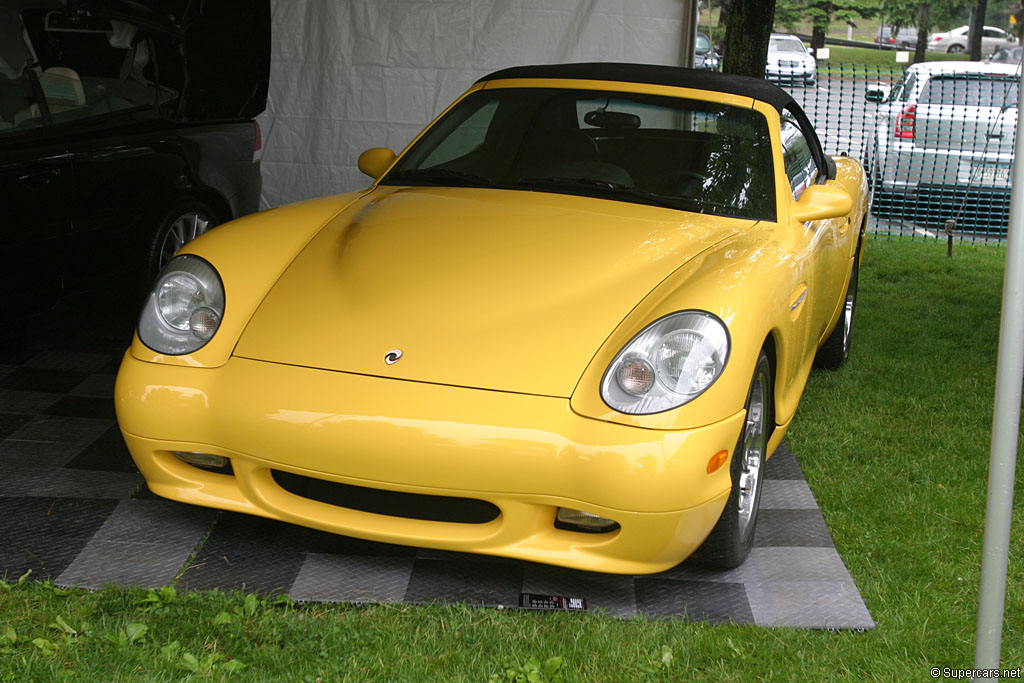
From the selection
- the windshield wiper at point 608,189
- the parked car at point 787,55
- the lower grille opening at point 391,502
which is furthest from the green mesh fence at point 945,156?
the parked car at point 787,55

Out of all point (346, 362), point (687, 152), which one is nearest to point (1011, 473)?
point (346, 362)

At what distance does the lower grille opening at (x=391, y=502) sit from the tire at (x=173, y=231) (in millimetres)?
2285

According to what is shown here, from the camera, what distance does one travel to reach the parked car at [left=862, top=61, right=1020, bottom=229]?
29.3 feet

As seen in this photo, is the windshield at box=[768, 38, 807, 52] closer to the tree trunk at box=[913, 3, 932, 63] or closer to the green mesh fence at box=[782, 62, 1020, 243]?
the tree trunk at box=[913, 3, 932, 63]

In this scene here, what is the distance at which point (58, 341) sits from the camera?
482 cm

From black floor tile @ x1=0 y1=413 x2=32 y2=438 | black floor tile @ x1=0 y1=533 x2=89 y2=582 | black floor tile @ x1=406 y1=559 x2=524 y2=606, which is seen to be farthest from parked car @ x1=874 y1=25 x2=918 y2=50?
black floor tile @ x1=0 y1=533 x2=89 y2=582

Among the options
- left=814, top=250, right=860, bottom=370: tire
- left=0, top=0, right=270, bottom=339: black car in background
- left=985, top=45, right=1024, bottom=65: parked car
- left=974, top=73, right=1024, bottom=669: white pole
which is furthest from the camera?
left=985, top=45, right=1024, bottom=65: parked car

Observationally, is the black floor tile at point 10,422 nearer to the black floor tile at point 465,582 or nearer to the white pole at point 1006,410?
the black floor tile at point 465,582

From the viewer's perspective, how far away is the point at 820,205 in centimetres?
345

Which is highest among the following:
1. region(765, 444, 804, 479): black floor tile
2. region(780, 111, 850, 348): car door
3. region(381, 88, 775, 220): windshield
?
region(381, 88, 775, 220): windshield

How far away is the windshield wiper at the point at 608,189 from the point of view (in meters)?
3.41

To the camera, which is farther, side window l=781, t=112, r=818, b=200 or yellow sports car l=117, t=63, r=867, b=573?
side window l=781, t=112, r=818, b=200

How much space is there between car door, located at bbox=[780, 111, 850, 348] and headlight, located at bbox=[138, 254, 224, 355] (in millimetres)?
1846

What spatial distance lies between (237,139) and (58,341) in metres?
1.34
